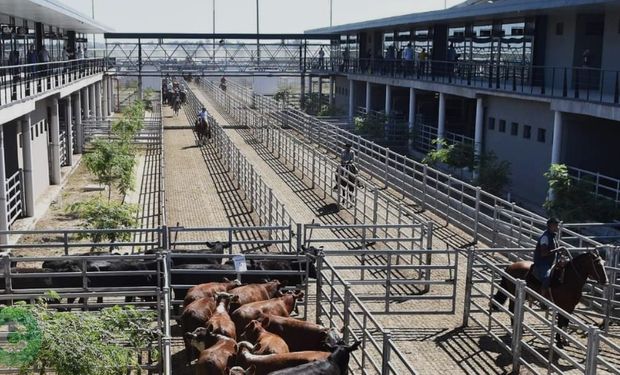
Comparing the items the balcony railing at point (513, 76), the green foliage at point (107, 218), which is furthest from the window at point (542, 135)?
the green foliage at point (107, 218)

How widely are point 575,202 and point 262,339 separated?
1339cm

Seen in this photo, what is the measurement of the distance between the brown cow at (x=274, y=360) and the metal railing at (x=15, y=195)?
14486 millimetres

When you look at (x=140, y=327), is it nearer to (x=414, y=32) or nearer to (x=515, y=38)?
(x=515, y=38)

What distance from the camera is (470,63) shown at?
114 feet

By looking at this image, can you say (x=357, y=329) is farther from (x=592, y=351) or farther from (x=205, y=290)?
(x=592, y=351)

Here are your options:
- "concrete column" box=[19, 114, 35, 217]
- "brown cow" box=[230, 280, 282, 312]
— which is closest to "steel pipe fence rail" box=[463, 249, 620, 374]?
"brown cow" box=[230, 280, 282, 312]

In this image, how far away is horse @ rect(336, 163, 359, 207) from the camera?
77.5 ft

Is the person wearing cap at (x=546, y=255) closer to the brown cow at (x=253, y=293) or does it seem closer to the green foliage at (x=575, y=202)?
the brown cow at (x=253, y=293)

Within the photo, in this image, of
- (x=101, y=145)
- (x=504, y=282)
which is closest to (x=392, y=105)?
(x=101, y=145)

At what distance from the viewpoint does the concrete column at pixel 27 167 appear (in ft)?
79.8

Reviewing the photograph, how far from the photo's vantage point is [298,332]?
38.4ft

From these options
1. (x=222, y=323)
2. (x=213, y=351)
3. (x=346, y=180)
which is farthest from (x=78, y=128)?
(x=213, y=351)

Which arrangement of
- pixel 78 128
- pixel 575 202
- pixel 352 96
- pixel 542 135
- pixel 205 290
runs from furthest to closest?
pixel 352 96, pixel 78 128, pixel 542 135, pixel 575 202, pixel 205 290

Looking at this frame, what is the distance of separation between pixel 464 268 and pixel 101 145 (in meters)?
14.5
